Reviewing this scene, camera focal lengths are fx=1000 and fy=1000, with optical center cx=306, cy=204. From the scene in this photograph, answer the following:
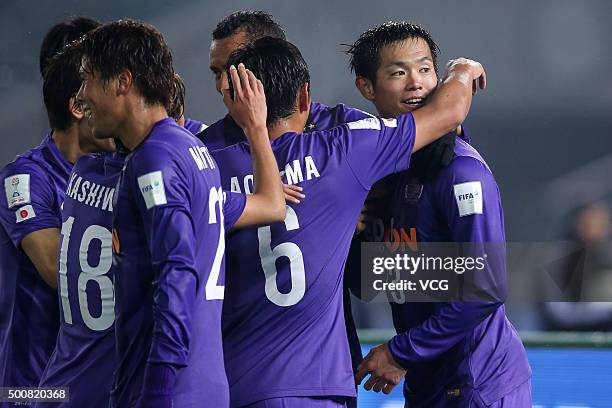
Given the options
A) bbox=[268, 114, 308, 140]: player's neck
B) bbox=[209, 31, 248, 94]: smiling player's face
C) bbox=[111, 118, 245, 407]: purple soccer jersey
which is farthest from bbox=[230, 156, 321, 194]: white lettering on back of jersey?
bbox=[209, 31, 248, 94]: smiling player's face

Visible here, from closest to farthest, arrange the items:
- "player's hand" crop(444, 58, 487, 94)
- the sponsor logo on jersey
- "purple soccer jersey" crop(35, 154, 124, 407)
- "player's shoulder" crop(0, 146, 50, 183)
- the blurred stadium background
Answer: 1. the sponsor logo on jersey
2. "purple soccer jersey" crop(35, 154, 124, 407)
3. "player's hand" crop(444, 58, 487, 94)
4. "player's shoulder" crop(0, 146, 50, 183)
5. the blurred stadium background

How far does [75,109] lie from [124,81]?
2.66 feet

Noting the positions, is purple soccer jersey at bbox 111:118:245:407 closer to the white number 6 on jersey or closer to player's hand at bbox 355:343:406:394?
the white number 6 on jersey

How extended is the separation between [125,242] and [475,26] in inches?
249

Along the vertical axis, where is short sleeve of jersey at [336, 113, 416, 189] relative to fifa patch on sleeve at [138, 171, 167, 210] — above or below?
above

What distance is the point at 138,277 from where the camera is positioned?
2236 millimetres

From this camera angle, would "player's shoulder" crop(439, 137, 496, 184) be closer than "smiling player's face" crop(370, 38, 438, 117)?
Yes

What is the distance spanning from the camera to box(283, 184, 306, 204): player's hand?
2.66 metres

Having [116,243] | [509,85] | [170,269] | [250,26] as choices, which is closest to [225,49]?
[250,26]

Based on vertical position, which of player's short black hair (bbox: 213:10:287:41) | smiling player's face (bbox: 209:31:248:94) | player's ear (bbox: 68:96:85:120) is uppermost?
player's short black hair (bbox: 213:10:287:41)

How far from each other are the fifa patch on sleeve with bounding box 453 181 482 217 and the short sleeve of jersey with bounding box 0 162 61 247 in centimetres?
121

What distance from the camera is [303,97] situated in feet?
9.15

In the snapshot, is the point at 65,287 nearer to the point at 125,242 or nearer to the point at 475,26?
the point at 125,242

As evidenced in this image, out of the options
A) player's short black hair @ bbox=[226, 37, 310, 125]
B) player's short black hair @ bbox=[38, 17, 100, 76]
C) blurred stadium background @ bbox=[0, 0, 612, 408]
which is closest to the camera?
player's short black hair @ bbox=[226, 37, 310, 125]
